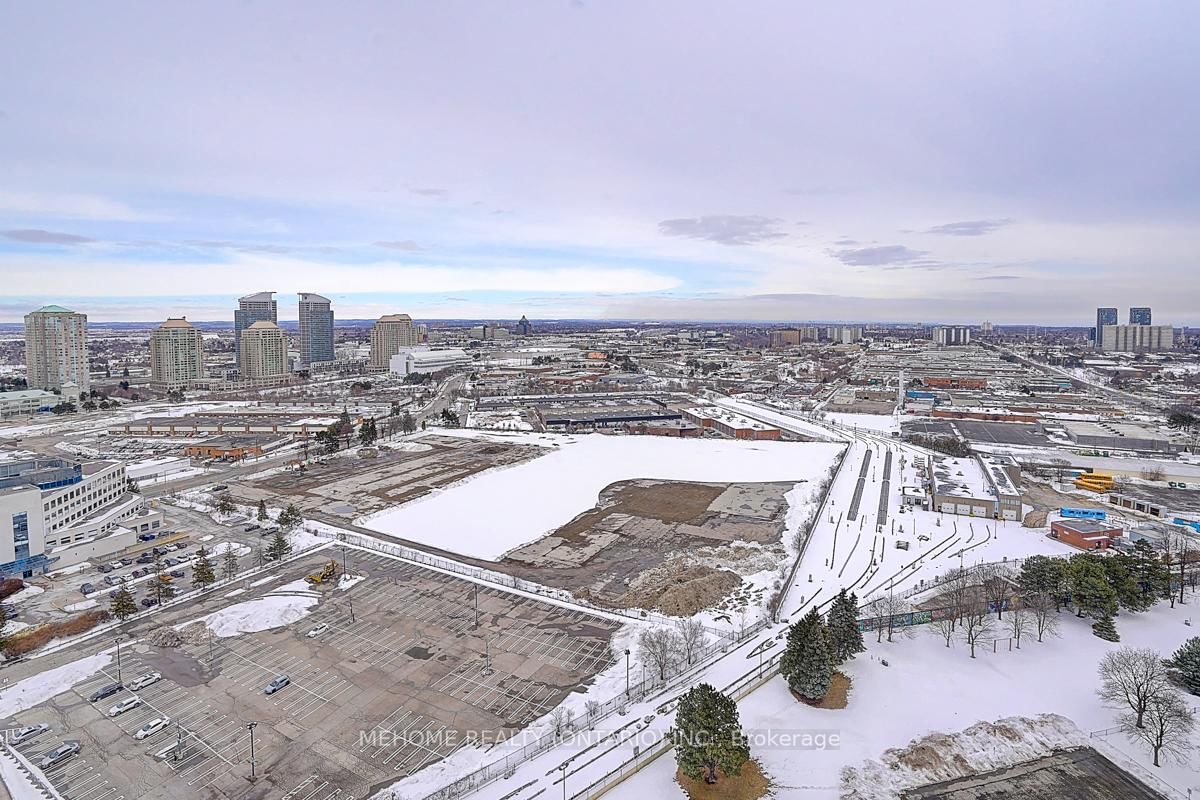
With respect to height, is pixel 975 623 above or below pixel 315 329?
below

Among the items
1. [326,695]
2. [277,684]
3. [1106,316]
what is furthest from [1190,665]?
[1106,316]

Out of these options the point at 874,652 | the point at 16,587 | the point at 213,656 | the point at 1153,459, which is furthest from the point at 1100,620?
the point at 16,587

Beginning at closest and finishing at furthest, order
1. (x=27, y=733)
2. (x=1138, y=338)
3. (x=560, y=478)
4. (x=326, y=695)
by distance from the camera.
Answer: (x=27, y=733)
(x=326, y=695)
(x=560, y=478)
(x=1138, y=338)

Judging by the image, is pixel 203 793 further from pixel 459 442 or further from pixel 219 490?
pixel 459 442

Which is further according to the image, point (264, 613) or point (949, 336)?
point (949, 336)

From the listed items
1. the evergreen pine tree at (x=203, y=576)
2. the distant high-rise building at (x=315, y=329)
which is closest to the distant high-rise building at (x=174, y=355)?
the distant high-rise building at (x=315, y=329)

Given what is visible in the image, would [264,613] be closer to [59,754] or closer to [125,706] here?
[125,706]

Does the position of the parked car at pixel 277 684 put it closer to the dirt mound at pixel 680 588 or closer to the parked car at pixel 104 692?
the parked car at pixel 104 692

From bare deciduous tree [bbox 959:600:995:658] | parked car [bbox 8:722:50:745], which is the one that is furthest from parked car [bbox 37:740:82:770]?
bare deciduous tree [bbox 959:600:995:658]

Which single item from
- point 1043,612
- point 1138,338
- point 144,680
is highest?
point 1138,338

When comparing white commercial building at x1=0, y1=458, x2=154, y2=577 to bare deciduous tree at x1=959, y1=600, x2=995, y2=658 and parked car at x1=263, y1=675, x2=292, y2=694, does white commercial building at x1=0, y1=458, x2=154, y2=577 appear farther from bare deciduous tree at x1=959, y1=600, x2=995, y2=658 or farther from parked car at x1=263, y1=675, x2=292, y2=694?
bare deciduous tree at x1=959, y1=600, x2=995, y2=658
